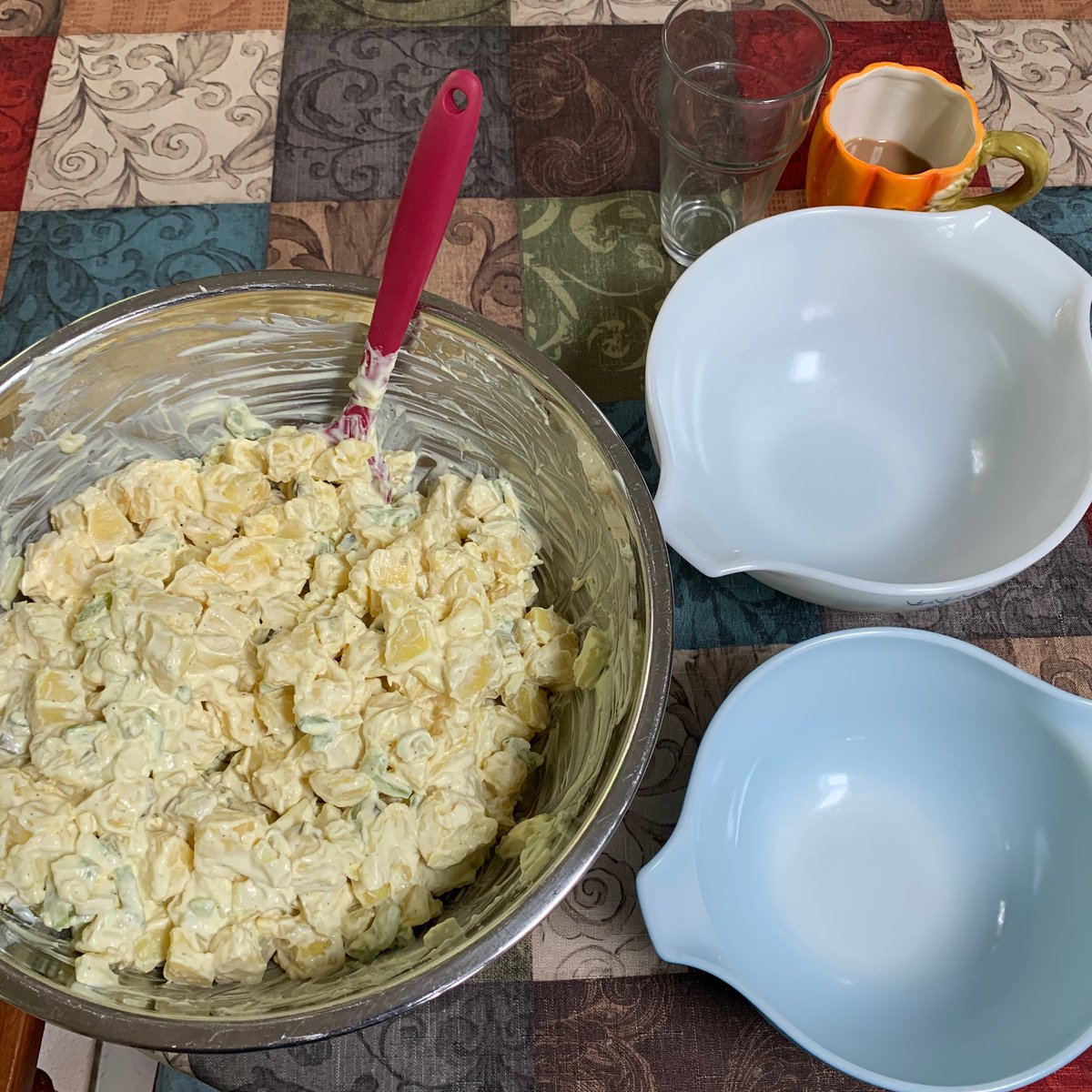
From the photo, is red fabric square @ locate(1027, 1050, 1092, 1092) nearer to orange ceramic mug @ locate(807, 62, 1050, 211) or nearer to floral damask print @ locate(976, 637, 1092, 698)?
floral damask print @ locate(976, 637, 1092, 698)

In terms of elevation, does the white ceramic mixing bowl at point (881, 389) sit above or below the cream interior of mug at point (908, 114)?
below

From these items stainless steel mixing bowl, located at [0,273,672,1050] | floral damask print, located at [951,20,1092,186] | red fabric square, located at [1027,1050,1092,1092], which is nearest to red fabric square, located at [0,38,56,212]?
stainless steel mixing bowl, located at [0,273,672,1050]

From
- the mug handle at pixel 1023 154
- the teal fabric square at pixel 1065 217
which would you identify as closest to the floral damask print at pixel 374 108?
the mug handle at pixel 1023 154

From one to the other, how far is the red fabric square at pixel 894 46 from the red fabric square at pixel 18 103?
1081 mm

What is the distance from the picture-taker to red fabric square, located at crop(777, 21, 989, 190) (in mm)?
1389

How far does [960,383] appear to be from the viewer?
43.6 inches

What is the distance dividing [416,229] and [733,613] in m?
0.52

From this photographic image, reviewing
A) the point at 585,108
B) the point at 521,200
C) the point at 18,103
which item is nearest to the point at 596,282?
the point at 521,200

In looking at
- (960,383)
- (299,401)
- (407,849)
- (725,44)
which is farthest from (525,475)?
(725,44)

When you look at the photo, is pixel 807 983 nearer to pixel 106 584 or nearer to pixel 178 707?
pixel 178 707

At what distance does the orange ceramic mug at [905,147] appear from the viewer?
3.63 ft

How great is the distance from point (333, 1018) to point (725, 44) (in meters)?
1.20

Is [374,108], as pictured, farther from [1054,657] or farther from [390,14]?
[1054,657]

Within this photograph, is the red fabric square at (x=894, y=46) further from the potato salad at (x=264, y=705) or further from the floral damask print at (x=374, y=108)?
the potato salad at (x=264, y=705)
